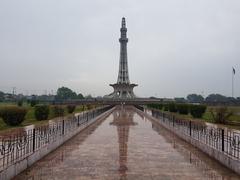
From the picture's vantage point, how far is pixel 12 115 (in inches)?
627

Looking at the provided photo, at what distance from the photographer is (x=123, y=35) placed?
86438 millimetres

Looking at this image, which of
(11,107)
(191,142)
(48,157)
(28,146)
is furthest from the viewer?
(11,107)

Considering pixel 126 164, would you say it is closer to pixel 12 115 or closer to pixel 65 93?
pixel 12 115

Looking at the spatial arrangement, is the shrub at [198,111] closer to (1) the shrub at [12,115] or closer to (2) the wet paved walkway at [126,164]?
(1) the shrub at [12,115]

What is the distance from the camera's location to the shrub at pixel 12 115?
1583 cm

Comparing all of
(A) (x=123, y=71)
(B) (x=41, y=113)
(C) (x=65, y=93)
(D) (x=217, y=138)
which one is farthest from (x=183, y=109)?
(C) (x=65, y=93)

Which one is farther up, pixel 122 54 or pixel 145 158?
pixel 122 54

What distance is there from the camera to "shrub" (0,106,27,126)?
15827 millimetres

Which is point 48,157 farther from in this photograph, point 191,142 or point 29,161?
point 191,142

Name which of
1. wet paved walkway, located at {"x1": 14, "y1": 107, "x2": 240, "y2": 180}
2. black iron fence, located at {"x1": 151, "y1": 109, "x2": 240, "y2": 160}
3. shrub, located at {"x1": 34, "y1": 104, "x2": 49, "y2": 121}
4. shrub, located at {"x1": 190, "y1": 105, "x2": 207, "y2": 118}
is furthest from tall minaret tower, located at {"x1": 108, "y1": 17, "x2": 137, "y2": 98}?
wet paved walkway, located at {"x1": 14, "y1": 107, "x2": 240, "y2": 180}

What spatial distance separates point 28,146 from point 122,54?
79.3 metres

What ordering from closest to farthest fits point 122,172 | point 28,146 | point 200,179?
point 200,179, point 122,172, point 28,146

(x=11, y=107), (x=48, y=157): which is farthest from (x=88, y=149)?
(x=11, y=107)


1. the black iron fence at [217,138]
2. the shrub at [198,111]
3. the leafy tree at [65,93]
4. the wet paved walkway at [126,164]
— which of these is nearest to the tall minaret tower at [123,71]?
the leafy tree at [65,93]
